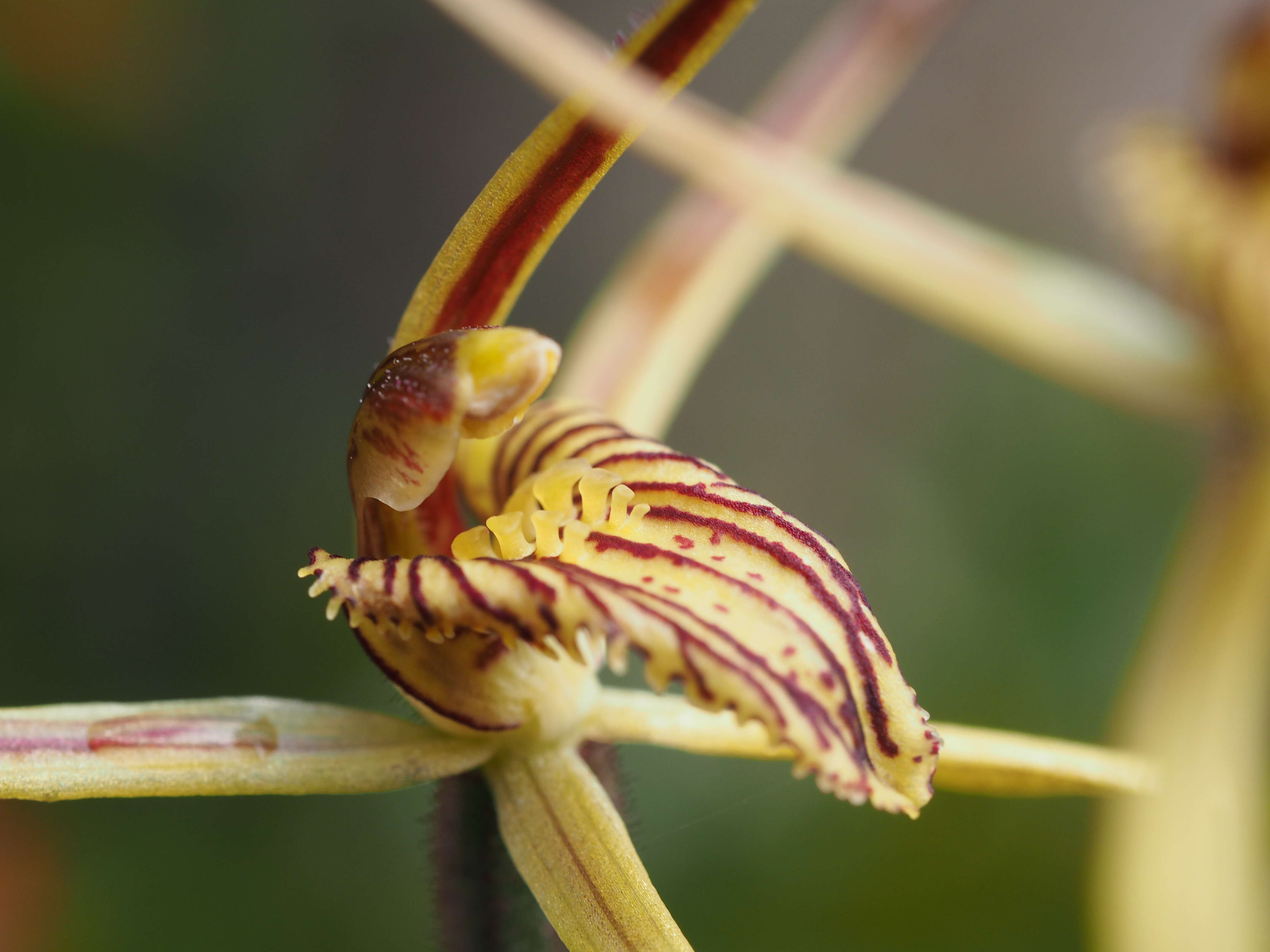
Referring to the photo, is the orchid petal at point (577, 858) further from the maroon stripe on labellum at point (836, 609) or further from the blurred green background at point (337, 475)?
the blurred green background at point (337, 475)

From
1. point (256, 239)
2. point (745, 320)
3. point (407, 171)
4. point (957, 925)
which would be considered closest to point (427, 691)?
point (957, 925)

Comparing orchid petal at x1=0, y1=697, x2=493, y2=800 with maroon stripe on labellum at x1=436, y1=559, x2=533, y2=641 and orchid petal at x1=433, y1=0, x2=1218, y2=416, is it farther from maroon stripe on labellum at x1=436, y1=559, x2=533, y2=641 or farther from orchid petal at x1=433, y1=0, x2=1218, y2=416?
orchid petal at x1=433, y1=0, x2=1218, y2=416

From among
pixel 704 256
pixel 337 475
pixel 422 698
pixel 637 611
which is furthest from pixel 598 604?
pixel 337 475

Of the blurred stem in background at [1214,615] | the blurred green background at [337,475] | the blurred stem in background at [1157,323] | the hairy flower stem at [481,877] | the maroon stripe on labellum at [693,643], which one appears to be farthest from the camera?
the blurred green background at [337,475]

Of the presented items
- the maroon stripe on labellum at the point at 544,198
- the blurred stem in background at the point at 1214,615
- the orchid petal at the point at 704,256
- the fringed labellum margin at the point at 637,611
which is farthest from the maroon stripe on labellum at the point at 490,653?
the blurred stem in background at the point at 1214,615

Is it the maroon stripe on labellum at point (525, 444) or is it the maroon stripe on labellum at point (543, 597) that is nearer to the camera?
the maroon stripe on labellum at point (543, 597)

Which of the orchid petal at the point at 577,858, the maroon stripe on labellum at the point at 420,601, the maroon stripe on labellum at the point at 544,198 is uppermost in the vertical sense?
the maroon stripe on labellum at the point at 544,198

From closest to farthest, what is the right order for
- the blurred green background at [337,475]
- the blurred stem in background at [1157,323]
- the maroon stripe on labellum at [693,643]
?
the maroon stripe on labellum at [693,643]
the blurred stem in background at [1157,323]
the blurred green background at [337,475]

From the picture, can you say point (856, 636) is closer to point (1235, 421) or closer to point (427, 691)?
point (427, 691)

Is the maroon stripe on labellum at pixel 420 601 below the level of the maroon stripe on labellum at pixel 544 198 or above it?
below
